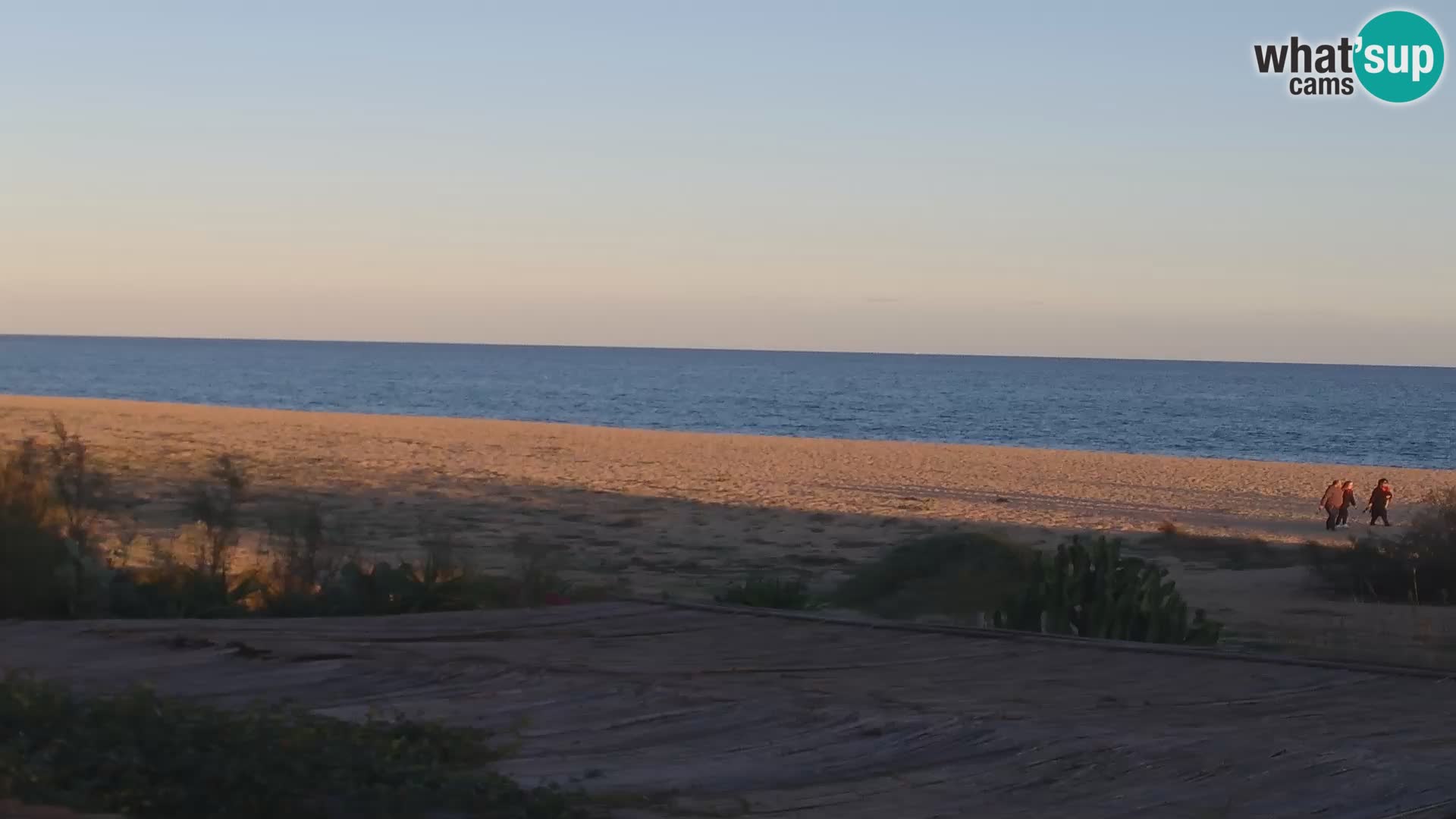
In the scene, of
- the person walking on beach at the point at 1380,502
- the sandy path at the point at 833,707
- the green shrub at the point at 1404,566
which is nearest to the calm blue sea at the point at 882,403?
the person walking on beach at the point at 1380,502

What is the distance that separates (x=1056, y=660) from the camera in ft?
23.5

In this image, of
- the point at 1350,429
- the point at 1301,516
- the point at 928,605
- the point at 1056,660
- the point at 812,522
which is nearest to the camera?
the point at 1056,660

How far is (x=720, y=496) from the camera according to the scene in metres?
23.4

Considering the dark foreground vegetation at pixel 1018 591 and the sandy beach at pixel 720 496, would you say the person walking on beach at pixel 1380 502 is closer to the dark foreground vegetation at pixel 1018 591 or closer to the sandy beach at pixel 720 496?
the sandy beach at pixel 720 496

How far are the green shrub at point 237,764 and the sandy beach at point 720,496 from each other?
20.7 feet

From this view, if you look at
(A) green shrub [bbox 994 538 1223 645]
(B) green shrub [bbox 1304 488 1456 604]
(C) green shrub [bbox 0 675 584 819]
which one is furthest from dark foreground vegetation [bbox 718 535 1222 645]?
(C) green shrub [bbox 0 675 584 819]

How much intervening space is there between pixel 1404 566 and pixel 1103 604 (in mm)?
6447

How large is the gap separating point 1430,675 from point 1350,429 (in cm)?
6402

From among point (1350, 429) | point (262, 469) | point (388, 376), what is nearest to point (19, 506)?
point (262, 469)

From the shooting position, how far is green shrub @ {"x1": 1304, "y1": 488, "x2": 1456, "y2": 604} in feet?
46.2

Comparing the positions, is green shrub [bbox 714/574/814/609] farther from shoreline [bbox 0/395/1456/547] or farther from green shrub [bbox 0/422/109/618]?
shoreline [bbox 0/395/1456/547]

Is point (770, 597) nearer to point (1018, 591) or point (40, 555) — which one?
point (1018, 591)

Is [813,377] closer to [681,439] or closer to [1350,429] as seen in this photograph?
[1350,429]

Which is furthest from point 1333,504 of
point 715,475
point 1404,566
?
point 715,475
